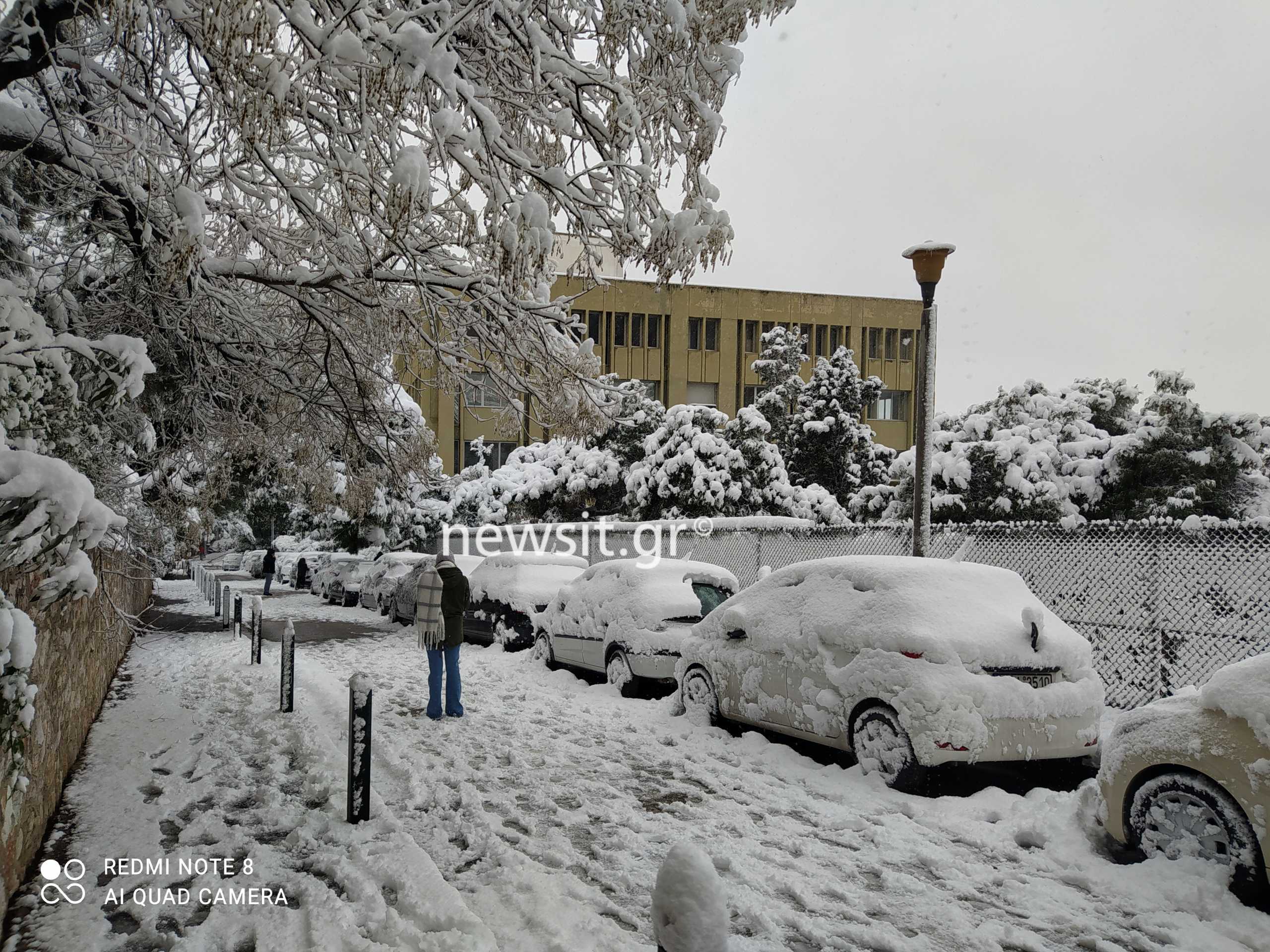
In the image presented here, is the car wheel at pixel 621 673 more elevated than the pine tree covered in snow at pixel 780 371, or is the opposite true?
the pine tree covered in snow at pixel 780 371

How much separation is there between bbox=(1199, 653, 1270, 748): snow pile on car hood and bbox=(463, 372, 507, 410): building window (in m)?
5.22

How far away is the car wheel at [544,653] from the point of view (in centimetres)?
1305

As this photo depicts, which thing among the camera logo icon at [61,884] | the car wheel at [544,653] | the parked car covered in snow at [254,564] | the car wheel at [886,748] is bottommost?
the parked car covered in snow at [254,564]

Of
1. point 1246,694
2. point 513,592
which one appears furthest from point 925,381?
point 513,592

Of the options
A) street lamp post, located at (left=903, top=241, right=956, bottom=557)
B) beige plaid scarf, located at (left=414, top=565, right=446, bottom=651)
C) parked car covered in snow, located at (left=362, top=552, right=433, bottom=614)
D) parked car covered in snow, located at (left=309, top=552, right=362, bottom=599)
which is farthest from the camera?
parked car covered in snow, located at (left=309, top=552, right=362, bottom=599)

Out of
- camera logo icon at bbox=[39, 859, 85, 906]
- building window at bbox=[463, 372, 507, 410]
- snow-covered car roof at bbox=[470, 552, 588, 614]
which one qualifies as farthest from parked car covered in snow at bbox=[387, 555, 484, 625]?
camera logo icon at bbox=[39, 859, 85, 906]

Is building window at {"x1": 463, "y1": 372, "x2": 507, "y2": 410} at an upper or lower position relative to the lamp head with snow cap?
lower

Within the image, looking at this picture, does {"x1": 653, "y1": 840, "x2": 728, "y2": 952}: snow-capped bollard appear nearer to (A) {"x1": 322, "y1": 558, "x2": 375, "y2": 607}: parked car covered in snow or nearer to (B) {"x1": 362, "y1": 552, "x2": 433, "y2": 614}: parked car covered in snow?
(B) {"x1": 362, "y1": 552, "x2": 433, "y2": 614}: parked car covered in snow

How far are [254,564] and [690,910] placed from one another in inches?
1805

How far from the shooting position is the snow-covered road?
169 inches

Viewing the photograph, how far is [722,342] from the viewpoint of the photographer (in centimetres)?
4941

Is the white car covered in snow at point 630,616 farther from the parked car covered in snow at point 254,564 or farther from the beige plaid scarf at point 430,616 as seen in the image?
the parked car covered in snow at point 254,564

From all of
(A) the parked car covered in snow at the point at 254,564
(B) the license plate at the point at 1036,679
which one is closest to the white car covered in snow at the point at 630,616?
(B) the license plate at the point at 1036,679

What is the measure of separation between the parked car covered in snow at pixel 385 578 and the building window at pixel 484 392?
1322 cm
